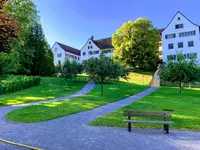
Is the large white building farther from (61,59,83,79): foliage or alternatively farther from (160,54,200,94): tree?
(160,54,200,94): tree

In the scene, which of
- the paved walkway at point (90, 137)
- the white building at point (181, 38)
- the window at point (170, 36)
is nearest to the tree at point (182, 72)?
the paved walkway at point (90, 137)

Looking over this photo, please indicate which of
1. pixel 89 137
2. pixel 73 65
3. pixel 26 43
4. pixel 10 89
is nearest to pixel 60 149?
pixel 89 137

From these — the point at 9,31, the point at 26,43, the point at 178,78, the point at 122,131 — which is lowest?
the point at 122,131

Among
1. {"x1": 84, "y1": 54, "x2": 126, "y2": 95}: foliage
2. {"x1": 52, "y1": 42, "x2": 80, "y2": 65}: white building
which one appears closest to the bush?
{"x1": 84, "y1": 54, "x2": 126, "y2": 95}: foliage

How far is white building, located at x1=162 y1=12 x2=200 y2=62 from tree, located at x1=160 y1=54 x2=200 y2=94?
61.3ft

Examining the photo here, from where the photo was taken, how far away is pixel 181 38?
4353cm

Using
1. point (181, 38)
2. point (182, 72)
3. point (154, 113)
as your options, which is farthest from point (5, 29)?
point (181, 38)

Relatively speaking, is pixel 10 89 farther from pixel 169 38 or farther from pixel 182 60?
pixel 169 38

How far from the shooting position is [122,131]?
26.3 ft

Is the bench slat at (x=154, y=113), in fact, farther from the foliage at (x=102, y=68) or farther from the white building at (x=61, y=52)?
the white building at (x=61, y=52)

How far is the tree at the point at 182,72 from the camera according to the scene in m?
22.6

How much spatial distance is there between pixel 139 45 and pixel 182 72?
22.1 metres

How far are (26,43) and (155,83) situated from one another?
1089 inches

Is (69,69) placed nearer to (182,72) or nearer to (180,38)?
(182,72)
